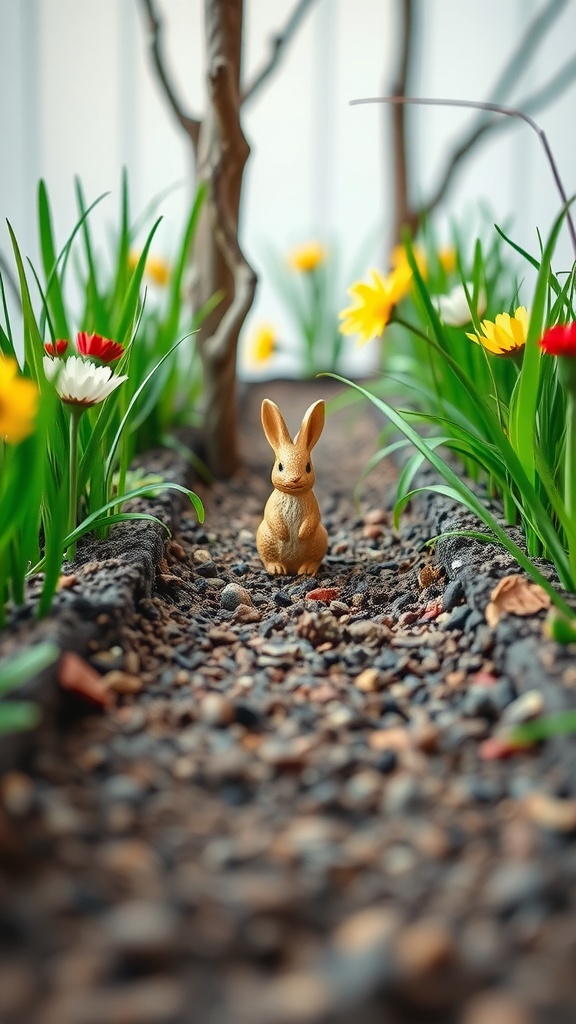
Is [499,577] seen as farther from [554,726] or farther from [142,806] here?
[142,806]

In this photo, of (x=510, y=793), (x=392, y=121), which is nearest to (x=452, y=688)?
(x=510, y=793)

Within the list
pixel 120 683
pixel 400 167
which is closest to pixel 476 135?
pixel 400 167

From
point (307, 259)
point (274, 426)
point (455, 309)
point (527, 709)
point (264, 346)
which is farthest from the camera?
point (307, 259)

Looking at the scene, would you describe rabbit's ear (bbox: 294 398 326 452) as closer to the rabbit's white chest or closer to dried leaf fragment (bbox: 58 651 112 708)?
the rabbit's white chest

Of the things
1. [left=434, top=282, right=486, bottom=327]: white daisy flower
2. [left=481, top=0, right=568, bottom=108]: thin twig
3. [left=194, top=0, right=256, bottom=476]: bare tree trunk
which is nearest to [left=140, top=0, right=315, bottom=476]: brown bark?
[left=194, top=0, right=256, bottom=476]: bare tree trunk

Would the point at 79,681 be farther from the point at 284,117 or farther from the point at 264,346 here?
the point at 284,117

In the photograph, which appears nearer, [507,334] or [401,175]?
[507,334]
